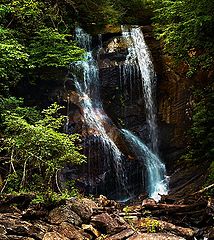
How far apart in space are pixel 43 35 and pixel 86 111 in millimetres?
3218

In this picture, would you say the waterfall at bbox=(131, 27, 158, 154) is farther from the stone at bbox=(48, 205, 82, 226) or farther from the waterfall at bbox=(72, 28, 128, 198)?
the stone at bbox=(48, 205, 82, 226)

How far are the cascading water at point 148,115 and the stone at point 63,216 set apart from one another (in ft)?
18.3

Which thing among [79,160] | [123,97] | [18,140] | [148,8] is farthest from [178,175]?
[148,8]

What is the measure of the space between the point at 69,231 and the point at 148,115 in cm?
890

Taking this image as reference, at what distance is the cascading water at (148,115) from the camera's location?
1292 centimetres

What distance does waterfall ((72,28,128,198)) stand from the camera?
1262 cm

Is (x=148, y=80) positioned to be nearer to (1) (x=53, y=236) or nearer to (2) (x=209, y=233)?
(2) (x=209, y=233)

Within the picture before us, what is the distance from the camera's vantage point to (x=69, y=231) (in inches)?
248

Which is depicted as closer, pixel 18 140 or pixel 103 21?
pixel 18 140

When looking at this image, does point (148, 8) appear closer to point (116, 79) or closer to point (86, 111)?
point (116, 79)

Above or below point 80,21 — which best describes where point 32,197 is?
below

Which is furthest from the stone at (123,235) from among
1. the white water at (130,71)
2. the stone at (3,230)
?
the white water at (130,71)

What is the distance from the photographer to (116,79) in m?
14.7

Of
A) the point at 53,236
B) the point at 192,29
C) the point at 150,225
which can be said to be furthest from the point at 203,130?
the point at 53,236
